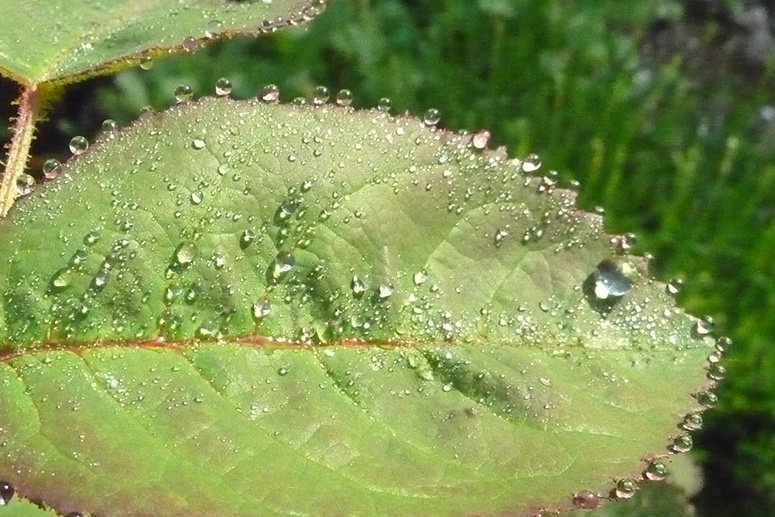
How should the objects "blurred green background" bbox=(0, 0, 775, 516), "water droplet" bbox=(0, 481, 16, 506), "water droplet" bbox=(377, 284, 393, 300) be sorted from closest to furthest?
"water droplet" bbox=(0, 481, 16, 506) → "water droplet" bbox=(377, 284, 393, 300) → "blurred green background" bbox=(0, 0, 775, 516)

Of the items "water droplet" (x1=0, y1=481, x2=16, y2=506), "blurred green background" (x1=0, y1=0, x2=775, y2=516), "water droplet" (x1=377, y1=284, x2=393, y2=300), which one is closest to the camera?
"water droplet" (x1=0, y1=481, x2=16, y2=506)

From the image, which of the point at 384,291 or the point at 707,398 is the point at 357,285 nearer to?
the point at 384,291

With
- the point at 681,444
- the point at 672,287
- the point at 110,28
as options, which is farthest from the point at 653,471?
the point at 110,28

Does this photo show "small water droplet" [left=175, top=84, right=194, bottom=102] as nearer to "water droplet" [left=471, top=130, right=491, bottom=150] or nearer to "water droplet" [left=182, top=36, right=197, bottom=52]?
"water droplet" [left=182, top=36, right=197, bottom=52]

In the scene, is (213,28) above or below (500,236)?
above

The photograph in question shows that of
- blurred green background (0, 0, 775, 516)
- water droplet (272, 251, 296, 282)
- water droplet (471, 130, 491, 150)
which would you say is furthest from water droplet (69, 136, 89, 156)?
blurred green background (0, 0, 775, 516)

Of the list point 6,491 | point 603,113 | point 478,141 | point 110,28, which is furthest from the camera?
point 603,113

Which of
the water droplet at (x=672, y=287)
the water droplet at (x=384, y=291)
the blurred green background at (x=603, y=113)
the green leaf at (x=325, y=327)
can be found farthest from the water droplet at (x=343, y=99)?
the blurred green background at (x=603, y=113)
